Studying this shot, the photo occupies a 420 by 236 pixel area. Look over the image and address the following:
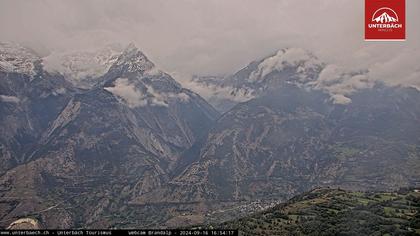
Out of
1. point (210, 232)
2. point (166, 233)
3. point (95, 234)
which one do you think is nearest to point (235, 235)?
point (210, 232)

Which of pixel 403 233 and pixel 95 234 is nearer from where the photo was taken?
pixel 95 234

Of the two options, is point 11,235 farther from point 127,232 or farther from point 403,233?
point 403,233

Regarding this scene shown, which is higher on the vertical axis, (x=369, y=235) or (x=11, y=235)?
(x=11, y=235)

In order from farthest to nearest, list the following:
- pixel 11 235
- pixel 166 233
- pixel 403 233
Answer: pixel 403 233 → pixel 11 235 → pixel 166 233

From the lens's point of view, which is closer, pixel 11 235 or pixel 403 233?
pixel 11 235

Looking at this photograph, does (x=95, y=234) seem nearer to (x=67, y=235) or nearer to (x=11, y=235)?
(x=67, y=235)

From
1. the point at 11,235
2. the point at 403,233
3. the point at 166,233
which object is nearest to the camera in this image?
the point at 166,233

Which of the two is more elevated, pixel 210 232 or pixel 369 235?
pixel 210 232

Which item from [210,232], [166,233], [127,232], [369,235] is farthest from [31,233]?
[369,235]
